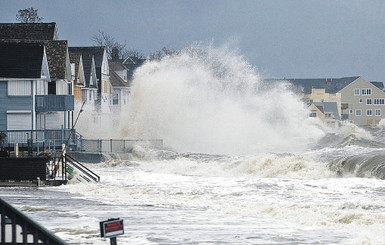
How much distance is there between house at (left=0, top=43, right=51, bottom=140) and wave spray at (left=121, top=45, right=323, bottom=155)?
13.6 m

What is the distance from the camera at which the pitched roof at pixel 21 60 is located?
160ft

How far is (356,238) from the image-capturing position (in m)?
17.0

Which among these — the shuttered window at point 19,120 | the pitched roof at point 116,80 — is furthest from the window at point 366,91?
the shuttered window at point 19,120

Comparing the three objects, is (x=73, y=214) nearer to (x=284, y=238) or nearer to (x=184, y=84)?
(x=284, y=238)

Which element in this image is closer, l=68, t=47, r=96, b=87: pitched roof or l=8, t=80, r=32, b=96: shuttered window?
l=8, t=80, r=32, b=96: shuttered window

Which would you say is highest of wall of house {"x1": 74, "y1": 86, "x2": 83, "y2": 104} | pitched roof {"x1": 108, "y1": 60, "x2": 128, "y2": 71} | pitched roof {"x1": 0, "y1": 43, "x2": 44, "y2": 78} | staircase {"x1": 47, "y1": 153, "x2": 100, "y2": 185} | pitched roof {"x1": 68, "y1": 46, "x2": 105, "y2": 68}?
pitched roof {"x1": 108, "y1": 60, "x2": 128, "y2": 71}

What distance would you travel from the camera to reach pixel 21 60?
49.7 metres

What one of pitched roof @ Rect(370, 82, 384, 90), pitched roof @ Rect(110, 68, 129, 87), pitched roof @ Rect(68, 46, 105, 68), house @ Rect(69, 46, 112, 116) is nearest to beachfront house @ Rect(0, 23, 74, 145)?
pitched roof @ Rect(68, 46, 105, 68)

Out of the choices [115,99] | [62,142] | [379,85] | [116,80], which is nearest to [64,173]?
[62,142]

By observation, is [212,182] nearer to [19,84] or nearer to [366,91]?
[19,84]

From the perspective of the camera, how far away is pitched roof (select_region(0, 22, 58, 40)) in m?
63.2

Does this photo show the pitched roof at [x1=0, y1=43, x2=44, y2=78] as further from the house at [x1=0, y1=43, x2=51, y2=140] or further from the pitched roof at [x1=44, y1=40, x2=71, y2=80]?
the pitched roof at [x1=44, y1=40, x2=71, y2=80]

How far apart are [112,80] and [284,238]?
7338cm

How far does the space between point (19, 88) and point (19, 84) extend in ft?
0.85
